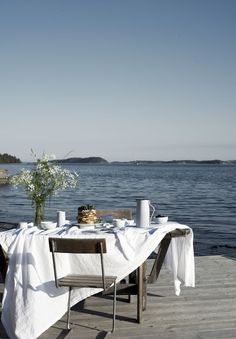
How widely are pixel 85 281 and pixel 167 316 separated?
3.23 feet

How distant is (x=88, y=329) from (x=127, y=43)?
25.4 feet

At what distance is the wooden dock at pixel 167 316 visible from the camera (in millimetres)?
3957

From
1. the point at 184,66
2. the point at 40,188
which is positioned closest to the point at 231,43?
the point at 184,66

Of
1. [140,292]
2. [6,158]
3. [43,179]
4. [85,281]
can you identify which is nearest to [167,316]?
[140,292]

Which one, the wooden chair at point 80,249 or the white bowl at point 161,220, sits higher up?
the white bowl at point 161,220

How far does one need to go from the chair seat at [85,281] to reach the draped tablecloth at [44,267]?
99 mm

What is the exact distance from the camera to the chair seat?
381cm

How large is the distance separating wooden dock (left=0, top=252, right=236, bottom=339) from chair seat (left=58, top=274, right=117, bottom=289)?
44 cm

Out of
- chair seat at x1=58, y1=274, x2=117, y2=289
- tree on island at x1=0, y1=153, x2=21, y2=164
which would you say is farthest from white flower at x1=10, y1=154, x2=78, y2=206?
tree on island at x1=0, y1=153, x2=21, y2=164

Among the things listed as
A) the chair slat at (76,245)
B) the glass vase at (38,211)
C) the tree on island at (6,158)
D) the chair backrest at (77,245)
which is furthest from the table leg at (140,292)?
the tree on island at (6,158)

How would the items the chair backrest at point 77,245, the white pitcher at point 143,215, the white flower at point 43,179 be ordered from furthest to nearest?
the white flower at point 43,179 < the white pitcher at point 143,215 < the chair backrest at point 77,245

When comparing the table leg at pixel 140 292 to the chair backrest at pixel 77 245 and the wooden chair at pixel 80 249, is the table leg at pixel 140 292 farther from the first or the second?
the chair backrest at pixel 77 245

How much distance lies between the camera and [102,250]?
3.71 metres

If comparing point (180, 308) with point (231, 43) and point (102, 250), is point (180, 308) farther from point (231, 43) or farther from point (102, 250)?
point (231, 43)
